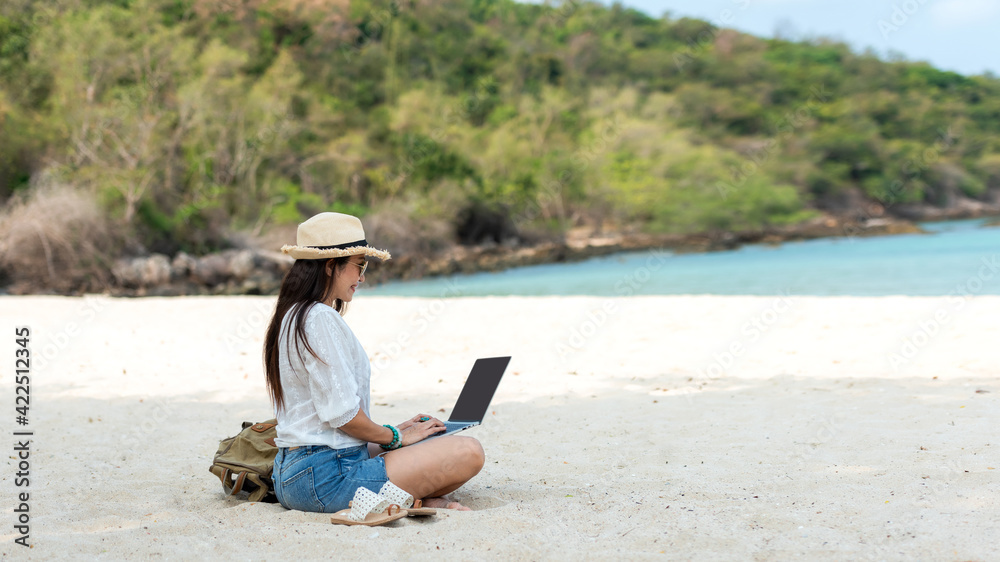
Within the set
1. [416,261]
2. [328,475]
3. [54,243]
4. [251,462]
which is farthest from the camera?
[416,261]

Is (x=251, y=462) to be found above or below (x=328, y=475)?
below

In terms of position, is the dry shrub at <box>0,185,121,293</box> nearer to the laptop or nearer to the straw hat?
A: the laptop

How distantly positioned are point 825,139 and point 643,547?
195ft

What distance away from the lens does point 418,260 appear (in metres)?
28.9

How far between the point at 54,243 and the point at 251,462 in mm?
20554

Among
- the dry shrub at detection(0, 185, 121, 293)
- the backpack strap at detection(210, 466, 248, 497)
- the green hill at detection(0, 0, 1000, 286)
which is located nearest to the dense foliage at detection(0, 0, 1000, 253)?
the green hill at detection(0, 0, 1000, 286)

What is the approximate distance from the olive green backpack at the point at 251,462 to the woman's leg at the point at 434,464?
0.60 m

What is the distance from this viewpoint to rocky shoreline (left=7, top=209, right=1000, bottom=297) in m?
21.6

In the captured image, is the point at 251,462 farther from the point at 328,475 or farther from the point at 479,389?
the point at 479,389

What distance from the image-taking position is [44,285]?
2009 cm

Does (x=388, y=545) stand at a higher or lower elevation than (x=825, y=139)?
lower

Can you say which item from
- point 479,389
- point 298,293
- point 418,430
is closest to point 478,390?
point 479,389

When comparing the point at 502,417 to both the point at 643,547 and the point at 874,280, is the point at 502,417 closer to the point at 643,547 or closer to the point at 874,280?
the point at 643,547

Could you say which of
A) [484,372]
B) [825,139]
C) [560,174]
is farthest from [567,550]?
[825,139]
